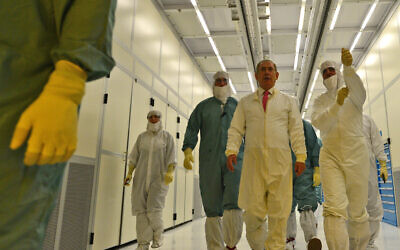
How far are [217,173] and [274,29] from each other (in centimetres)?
515

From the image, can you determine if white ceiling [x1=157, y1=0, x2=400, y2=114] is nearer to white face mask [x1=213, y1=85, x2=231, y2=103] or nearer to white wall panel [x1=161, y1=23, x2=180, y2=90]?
white wall panel [x1=161, y1=23, x2=180, y2=90]

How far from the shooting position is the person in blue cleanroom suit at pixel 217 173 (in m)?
2.74

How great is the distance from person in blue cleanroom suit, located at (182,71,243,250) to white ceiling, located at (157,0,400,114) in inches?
113

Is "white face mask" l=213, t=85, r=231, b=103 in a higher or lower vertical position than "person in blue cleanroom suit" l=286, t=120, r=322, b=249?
higher

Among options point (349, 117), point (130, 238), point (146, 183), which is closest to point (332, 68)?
point (349, 117)

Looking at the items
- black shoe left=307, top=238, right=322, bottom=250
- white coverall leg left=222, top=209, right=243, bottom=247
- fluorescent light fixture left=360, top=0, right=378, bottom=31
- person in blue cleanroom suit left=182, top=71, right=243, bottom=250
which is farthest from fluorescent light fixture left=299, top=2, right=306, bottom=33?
white coverall leg left=222, top=209, right=243, bottom=247

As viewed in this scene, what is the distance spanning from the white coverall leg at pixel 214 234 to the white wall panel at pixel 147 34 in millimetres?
2937

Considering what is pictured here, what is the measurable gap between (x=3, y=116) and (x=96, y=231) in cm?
314

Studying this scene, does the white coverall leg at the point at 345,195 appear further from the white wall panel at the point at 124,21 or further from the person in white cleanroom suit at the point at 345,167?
the white wall panel at the point at 124,21

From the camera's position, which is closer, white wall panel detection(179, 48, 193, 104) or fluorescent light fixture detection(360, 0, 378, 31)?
fluorescent light fixture detection(360, 0, 378, 31)

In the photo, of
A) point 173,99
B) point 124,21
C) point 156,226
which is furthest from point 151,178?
Answer: point 173,99

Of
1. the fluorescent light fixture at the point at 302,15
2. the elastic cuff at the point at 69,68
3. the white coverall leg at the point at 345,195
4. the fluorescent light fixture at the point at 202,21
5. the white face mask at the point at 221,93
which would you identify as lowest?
the white coverall leg at the point at 345,195

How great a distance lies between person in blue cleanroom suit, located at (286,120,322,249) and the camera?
354 cm

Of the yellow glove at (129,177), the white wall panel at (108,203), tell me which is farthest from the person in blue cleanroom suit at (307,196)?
the white wall panel at (108,203)
